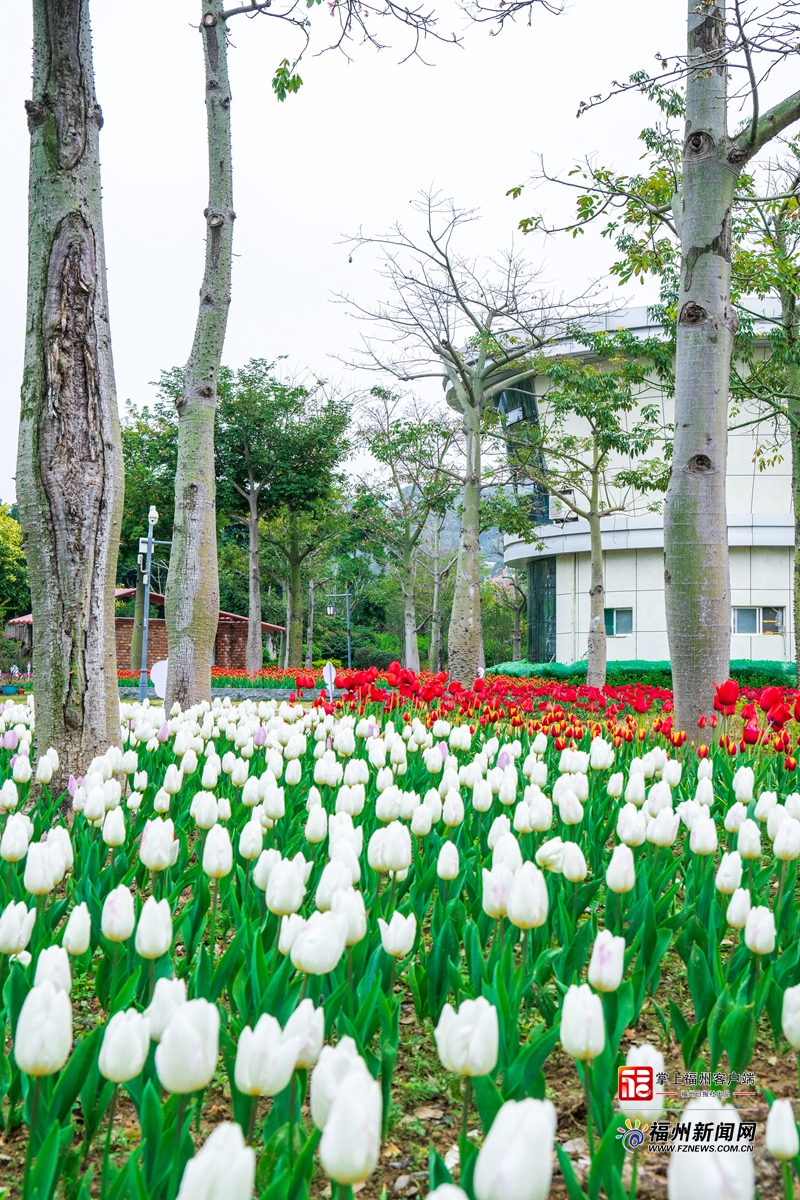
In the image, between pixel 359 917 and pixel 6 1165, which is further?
pixel 359 917

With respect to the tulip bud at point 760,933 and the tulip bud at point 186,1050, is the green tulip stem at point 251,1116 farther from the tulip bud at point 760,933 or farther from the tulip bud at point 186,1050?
the tulip bud at point 760,933

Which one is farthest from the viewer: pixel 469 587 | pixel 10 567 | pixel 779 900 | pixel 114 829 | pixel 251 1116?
pixel 10 567

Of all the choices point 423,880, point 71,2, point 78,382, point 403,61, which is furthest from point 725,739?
point 403,61

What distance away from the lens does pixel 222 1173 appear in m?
0.98

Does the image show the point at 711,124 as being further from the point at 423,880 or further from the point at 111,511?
the point at 423,880

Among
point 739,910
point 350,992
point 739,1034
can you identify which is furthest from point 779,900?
point 350,992

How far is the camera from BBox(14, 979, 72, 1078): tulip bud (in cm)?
134

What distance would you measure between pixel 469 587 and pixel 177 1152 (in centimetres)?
1651

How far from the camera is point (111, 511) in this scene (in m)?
4.43

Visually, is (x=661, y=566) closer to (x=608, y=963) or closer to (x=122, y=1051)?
(x=608, y=963)

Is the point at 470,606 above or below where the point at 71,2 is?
below

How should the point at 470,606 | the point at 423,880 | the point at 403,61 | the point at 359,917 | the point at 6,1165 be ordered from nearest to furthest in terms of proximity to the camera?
the point at 6,1165 < the point at 359,917 < the point at 423,880 < the point at 403,61 < the point at 470,606

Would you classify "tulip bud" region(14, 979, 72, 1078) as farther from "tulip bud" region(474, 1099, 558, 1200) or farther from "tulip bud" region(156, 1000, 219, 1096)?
"tulip bud" region(474, 1099, 558, 1200)

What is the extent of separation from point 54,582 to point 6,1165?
2.99 metres
